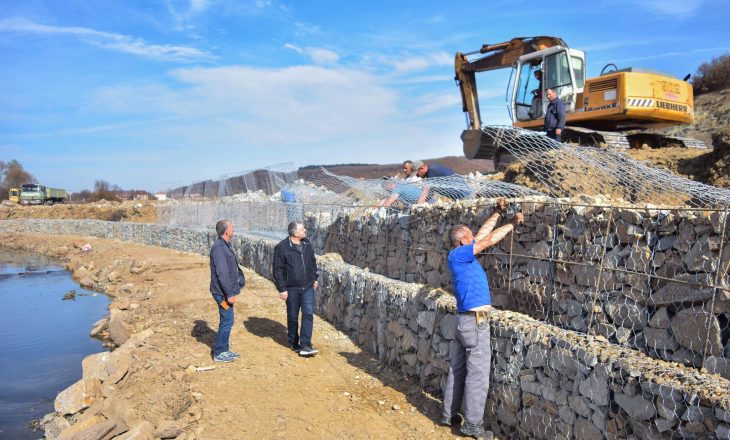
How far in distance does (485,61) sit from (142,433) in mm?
12554

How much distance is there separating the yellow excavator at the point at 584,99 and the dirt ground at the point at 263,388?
22.4ft

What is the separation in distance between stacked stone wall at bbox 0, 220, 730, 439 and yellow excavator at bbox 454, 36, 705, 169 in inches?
265

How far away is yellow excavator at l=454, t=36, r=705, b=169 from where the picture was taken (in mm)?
12078

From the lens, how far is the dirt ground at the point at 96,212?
35.5 meters

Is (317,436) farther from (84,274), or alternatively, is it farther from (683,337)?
(84,274)

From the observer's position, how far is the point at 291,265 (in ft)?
24.1

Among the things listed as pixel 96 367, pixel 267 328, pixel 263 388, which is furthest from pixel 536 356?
pixel 96 367

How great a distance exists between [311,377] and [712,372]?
4352 mm

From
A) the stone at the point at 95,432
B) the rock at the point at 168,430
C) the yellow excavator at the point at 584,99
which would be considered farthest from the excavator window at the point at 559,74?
the stone at the point at 95,432

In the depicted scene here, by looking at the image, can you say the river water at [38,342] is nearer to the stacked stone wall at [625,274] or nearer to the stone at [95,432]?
the stone at [95,432]

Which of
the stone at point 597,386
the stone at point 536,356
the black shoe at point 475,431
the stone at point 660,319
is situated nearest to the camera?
the stone at point 597,386

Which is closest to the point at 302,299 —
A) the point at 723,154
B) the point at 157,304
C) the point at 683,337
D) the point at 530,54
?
the point at 683,337

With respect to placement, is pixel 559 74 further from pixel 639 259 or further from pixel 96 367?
pixel 96 367

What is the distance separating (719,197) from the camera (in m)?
5.83
